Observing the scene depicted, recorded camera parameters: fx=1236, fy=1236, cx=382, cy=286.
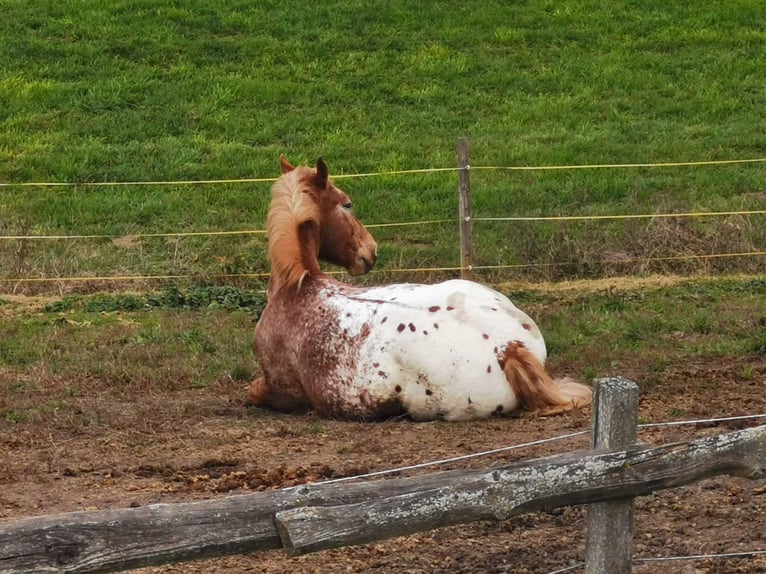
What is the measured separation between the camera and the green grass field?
1305 cm

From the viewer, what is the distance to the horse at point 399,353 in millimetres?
7090

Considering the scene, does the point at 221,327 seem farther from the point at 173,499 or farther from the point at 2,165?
the point at 2,165

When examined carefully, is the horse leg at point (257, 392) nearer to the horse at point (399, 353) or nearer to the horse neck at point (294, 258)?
the horse at point (399, 353)

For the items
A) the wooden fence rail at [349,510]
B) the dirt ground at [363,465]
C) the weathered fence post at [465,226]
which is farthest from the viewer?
the weathered fence post at [465,226]

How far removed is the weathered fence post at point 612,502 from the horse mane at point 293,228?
396cm

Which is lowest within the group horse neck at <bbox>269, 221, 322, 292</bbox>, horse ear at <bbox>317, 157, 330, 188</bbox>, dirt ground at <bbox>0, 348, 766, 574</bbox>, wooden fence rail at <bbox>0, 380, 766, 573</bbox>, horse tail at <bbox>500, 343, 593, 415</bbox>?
dirt ground at <bbox>0, 348, 766, 574</bbox>

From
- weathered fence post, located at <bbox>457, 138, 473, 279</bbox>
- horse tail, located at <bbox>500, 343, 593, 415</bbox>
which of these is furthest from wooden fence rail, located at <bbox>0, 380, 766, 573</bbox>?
weathered fence post, located at <bbox>457, 138, 473, 279</bbox>

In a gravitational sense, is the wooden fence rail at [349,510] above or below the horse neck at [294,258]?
below

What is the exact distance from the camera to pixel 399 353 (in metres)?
7.11

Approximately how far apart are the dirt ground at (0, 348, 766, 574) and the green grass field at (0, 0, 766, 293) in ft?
15.0

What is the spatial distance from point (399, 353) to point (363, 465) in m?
1.02

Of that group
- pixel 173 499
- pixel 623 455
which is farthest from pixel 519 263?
pixel 623 455

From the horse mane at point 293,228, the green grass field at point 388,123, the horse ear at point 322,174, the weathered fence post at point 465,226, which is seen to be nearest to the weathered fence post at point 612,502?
the horse mane at point 293,228

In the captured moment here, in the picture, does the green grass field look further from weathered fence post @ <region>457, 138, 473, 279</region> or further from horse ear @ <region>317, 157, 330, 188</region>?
horse ear @ <region>317, 157, 330, 188</region>
